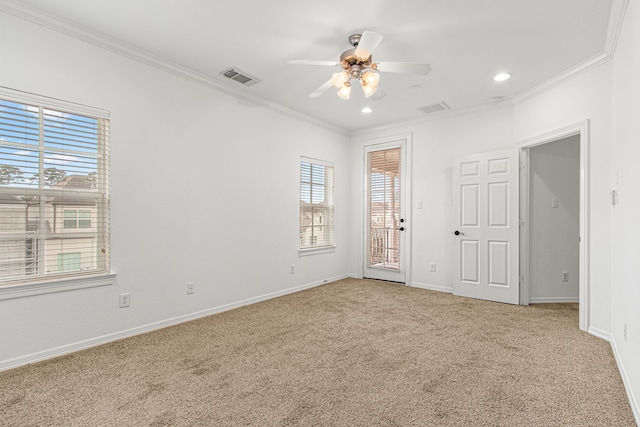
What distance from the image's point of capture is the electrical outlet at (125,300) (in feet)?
9.87

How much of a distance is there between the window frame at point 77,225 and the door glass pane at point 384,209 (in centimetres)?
404

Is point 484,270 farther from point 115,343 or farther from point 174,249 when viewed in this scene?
point 115,343

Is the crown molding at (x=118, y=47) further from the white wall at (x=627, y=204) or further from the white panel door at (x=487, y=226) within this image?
the white wall at (x=627, y=204)

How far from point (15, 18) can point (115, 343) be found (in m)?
2.70

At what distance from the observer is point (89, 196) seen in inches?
112

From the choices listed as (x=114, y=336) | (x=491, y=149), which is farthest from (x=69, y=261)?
(x=491, y=149)

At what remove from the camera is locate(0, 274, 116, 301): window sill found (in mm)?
2418

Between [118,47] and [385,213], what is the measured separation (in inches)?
169

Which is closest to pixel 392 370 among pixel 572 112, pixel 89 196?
pixel 89 196

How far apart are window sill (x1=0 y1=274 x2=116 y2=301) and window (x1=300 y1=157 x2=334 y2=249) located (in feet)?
9.02

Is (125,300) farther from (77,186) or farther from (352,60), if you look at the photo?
(352,60)

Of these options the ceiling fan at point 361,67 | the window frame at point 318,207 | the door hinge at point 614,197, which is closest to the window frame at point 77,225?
the ceiling fan at point 361,67

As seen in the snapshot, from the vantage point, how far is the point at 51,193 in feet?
8.68

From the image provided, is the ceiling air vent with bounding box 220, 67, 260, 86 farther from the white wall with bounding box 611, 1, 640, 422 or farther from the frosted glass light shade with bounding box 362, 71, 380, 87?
the white wall with bounding box 611, 1, 640, 422
